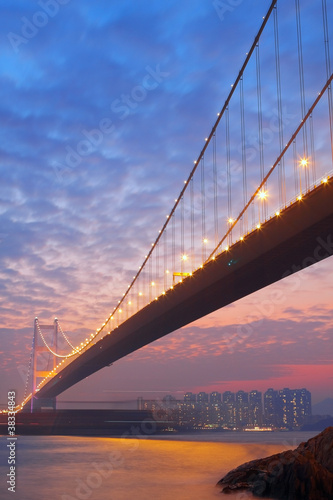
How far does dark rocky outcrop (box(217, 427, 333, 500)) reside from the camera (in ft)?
53.0

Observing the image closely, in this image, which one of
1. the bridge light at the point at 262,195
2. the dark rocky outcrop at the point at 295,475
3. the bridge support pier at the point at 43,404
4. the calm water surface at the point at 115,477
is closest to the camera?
the dark rocky outcrop at the point at 295,475

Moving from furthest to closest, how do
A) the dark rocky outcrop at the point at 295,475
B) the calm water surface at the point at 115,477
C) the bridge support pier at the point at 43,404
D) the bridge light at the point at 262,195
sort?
the bridge support pier at the point at 43,404 < the bridge light at the point at 262,195 < the calm water surface at the point at 115,477 < the dark rocky outcrop at the point at 295,475

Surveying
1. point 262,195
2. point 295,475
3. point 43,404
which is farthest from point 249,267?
point 43,404

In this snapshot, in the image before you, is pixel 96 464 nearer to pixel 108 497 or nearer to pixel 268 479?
pixel 108 497

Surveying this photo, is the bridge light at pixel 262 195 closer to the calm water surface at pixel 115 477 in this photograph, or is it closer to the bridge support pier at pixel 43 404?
the calm water surface at pixel 115 477

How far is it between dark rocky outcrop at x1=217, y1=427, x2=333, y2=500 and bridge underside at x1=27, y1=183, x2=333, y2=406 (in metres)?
7.57

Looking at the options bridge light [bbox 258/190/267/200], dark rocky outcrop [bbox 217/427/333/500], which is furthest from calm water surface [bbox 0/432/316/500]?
bridge light [bbox 258/190/267/200]

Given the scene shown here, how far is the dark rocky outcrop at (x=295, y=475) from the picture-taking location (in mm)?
16141

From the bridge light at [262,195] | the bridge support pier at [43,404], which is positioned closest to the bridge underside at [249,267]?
the bridge light at [262,195]

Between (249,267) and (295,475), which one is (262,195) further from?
(295,475)

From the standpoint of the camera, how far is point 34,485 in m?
25.1

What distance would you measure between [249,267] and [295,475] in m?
12.7

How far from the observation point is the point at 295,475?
16.7 metres

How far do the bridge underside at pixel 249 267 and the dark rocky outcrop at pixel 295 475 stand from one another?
757 cm
